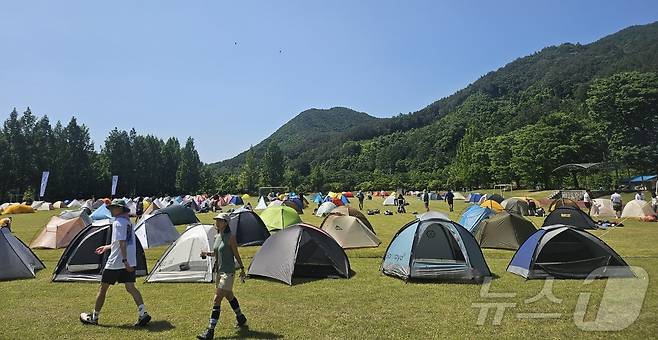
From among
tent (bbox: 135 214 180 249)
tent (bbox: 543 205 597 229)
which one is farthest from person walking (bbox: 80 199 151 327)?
tent (bbox: 543 205 597 229)

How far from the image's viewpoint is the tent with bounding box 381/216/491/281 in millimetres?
10438

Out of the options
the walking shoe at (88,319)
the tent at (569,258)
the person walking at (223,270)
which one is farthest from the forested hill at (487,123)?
the walking shoe at (88,319)

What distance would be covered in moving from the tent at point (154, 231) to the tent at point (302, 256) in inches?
259

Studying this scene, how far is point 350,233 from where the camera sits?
15.9m

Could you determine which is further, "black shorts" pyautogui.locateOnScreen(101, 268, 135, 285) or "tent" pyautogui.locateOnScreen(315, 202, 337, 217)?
"tent" pyautogui.locateOnScreen(315, 202, 337, 217)

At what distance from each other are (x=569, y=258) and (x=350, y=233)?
728 centimetres

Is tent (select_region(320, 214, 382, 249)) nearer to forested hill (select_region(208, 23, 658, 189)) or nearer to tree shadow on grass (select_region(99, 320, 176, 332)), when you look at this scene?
tree shadow on grass (select_region(99, 320, 176, 332))

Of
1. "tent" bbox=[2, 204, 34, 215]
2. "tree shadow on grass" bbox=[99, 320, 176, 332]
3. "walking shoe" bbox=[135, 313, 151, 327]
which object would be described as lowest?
"tree shadow on grass" bbox=[99, 320, 176, 332]

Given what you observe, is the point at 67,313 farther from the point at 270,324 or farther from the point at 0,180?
the point at 0,180

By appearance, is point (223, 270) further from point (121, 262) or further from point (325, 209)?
point (325, 209)

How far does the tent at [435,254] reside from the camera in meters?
10.4

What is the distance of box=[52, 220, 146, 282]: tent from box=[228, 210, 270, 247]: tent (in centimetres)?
514

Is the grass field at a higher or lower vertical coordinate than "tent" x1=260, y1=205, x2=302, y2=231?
lower

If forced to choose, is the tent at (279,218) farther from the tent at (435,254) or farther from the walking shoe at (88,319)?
the walking shoe at (88,319)
